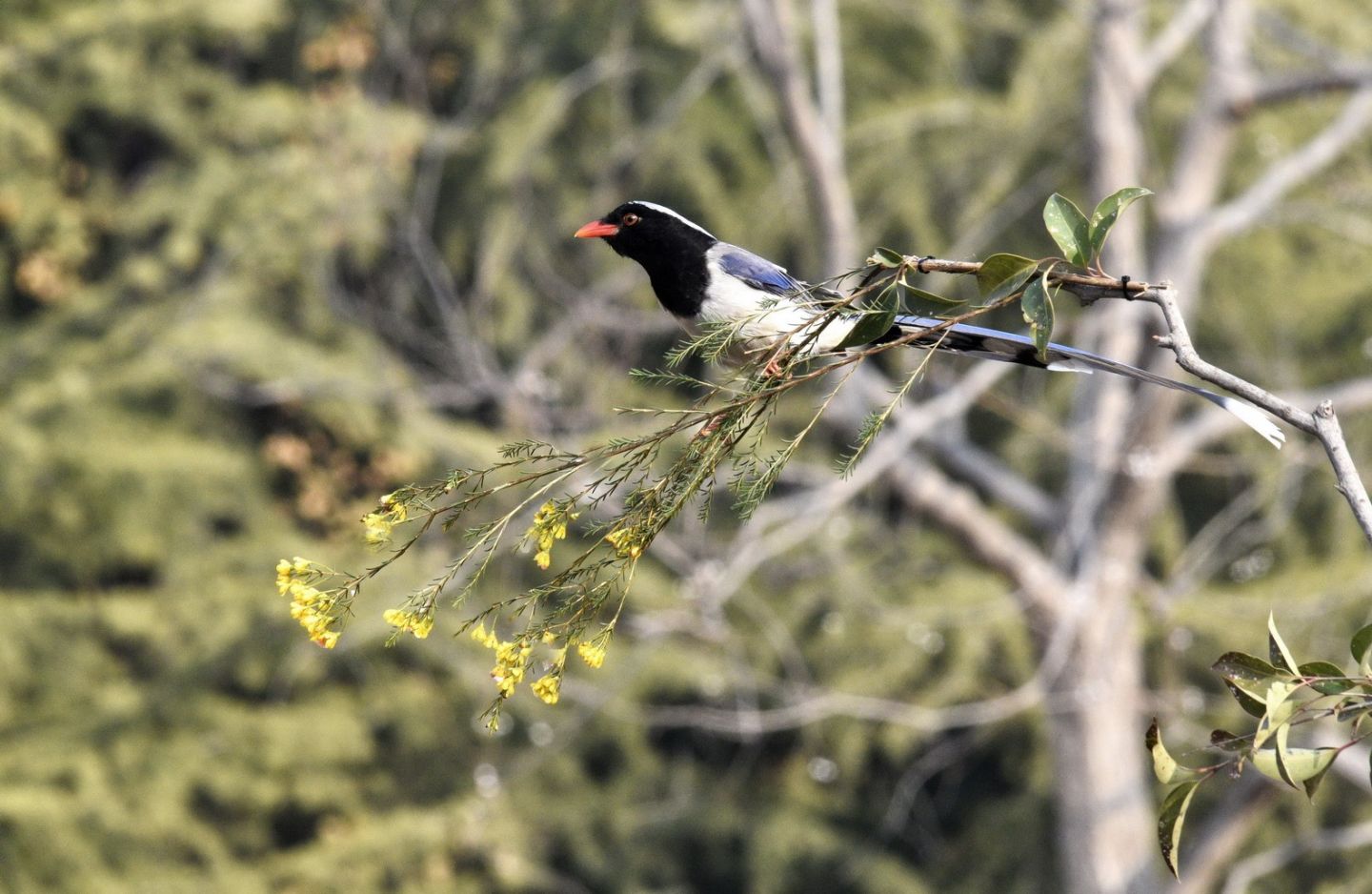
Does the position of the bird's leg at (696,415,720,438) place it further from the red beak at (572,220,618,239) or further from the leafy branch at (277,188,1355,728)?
the red beak at (572,220,618,239)

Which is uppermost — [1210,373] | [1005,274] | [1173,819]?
[1005,274]

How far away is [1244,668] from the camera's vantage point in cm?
223

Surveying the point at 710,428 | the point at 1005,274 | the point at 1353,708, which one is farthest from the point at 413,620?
the point at 1353,708

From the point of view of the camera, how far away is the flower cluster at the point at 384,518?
2.12 meters

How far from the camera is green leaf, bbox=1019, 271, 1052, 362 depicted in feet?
6.88

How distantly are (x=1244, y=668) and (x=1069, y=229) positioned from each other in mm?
638

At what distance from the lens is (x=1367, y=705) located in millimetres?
2111

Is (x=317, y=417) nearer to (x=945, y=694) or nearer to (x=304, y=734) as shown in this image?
(x=304, y=734)

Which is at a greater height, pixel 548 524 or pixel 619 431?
pixel 548 524

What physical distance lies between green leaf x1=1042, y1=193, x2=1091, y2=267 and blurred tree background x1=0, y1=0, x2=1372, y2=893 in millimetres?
6598

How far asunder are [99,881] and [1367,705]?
9.54m

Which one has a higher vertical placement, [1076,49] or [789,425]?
[1076,49]

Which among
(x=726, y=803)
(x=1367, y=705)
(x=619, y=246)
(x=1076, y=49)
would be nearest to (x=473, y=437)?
(x=726, y=803)

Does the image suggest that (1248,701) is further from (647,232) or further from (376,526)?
(647,232)
